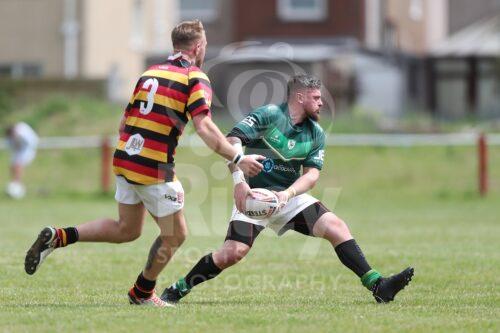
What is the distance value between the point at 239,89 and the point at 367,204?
8.82 meters

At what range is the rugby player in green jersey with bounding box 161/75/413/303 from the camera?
8.73m

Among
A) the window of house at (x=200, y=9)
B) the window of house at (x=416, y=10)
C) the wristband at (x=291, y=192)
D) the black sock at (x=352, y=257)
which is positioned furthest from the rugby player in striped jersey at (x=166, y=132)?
the window of house at (x=416, y=10)

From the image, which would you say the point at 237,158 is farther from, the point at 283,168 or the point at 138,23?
the point at 138,23

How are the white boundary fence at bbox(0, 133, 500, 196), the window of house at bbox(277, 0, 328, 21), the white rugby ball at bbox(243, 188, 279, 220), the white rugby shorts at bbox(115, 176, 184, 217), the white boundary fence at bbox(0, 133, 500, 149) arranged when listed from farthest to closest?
the window of house at bbox(277, 0, 328, 21)
the white boundary fence at bbox(0, 133, 500, 149)
the white boundary fence at bbox(0, 133, 500, 196)
the white rugby ball at bbox(243, 188, 279, 220)
the white rugby shorts at bbox(115, 176, 184, 217)

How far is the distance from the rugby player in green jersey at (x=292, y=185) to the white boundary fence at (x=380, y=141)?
1682cm

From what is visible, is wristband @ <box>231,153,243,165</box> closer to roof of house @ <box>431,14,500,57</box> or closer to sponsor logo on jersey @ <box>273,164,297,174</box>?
sponsor logo on jersey @ <box>273,164,297,174</box>

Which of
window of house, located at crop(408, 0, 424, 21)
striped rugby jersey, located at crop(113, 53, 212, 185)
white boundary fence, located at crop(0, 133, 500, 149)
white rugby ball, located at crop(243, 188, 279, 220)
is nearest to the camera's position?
striped rugby jersey, located at crop(113, 53, 212, 185)

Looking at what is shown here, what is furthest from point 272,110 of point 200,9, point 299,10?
point 200,9

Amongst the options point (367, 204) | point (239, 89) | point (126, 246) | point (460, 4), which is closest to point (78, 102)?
point (239, 89)

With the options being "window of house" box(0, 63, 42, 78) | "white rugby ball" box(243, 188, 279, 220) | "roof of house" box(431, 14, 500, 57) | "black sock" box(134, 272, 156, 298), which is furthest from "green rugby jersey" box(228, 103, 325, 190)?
"roof of house" box(431, 14, 500, 57)

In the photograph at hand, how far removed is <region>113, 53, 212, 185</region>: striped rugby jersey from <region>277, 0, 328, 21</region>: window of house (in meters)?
28.9

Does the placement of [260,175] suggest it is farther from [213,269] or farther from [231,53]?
[231,53]

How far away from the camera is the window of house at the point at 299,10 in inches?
1447

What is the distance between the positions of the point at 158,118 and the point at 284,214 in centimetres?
131
